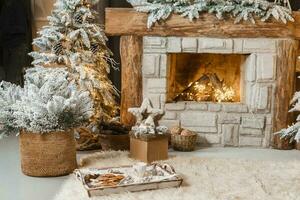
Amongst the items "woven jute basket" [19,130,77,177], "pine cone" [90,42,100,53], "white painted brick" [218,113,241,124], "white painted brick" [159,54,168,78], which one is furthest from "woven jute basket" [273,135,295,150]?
"woven jute basket" [19,130,77,177]

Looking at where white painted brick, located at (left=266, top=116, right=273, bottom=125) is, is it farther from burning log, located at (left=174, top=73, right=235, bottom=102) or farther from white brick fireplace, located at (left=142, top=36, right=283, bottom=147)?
burning log, located at (left=174, top=73, right=235, bottom=102)

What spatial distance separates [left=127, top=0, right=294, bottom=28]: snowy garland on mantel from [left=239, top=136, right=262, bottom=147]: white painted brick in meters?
1.09

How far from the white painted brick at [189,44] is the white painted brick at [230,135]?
0.78 meters

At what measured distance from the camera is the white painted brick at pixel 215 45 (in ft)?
14.1

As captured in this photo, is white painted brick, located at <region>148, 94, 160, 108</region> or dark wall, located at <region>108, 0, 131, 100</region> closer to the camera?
white painted brick, located at <region>148, 94, 160, 108</region>

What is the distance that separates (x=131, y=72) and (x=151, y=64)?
20 centimetres

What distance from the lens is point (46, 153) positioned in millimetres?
3422

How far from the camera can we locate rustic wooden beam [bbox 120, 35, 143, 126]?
4.36m

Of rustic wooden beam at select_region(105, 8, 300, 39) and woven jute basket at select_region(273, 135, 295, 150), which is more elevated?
rustic wooden beam at select_region(105, 8, 300, 39)

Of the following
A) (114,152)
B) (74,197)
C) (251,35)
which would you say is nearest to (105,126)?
(114,152)

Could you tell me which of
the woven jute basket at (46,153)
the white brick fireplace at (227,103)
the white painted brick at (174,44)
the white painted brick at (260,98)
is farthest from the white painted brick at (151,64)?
the woven jute basket at (46,153)

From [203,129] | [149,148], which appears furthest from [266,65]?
[149,148]

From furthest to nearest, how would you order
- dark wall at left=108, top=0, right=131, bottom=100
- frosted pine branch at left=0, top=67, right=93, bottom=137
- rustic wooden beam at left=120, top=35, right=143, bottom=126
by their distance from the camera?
dark wall at left=108, top=0, right=131, bottom=100 → rustic wooden beam at left=120, top=35, right=143, bottom=126 → frosted pine branch at left=0, top=67, right=93, bottom=137

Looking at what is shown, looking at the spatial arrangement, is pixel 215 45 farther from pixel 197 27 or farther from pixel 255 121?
pixel 255 121
